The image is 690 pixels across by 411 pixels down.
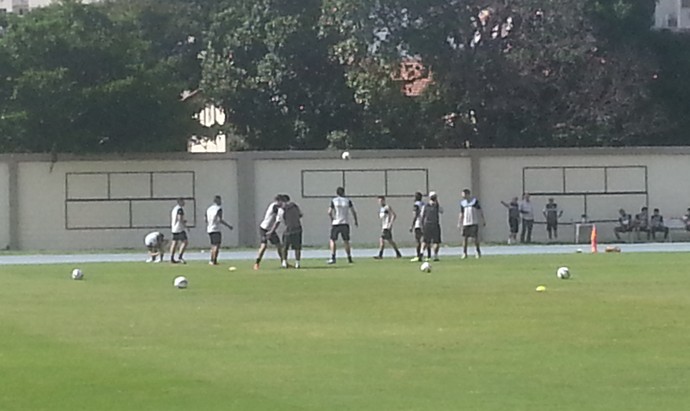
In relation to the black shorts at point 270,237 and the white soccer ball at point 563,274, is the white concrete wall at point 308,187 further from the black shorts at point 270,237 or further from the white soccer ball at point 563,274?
the white soccer ball at point 563,274

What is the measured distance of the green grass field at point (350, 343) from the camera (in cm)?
1218

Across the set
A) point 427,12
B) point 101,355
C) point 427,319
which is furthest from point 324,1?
point 101,355

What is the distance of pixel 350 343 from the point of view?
16.3 m

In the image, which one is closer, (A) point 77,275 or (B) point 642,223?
(A) point 77,275

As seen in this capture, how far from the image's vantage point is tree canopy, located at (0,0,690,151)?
45.8 metres

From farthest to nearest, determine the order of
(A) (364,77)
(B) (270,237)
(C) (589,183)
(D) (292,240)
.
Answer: (A) (364,77) < (C) (589,183) < (B) (270,237) < (D) (292,240)

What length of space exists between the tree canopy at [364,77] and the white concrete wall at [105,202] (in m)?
0.96

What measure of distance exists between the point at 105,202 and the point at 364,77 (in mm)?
10553

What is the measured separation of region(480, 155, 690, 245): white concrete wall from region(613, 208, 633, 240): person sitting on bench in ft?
1.54

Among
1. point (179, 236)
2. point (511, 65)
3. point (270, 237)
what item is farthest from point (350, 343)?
point (511, 65)

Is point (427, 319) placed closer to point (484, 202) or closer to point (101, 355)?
point (101, 355)

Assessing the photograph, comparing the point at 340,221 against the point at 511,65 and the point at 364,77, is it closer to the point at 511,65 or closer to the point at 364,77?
the point at 364,77

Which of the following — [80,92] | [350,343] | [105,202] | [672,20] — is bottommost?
[350,343]

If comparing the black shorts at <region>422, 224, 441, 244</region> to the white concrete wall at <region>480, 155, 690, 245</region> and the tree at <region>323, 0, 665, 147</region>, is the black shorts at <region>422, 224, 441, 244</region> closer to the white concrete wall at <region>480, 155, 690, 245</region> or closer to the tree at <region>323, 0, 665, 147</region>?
the white concrete wall at <region>480, 155, 690, 245</region>
